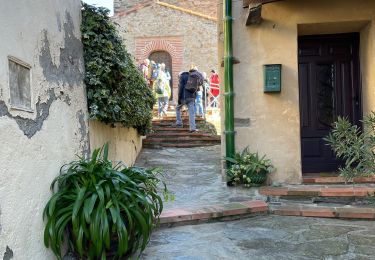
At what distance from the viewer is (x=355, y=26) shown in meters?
5.62

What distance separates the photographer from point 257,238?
12.1 ft

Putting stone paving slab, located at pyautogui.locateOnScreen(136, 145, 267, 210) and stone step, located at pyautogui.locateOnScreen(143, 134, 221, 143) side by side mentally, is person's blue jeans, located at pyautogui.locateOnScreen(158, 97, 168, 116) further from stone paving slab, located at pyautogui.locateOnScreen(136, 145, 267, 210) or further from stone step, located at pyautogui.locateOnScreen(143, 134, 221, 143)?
stone paving slab, located at pyautogui.locateOnScreen(136, 145, 267, 210)

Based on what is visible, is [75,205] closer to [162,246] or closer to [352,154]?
[162,246]

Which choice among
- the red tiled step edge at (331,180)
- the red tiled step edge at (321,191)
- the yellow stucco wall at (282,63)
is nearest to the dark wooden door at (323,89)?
the yellow stucco wall at (282,63)

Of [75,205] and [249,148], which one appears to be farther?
[249,148]

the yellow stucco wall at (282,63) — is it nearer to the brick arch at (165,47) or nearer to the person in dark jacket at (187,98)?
the person in dark jacket at (187,98)

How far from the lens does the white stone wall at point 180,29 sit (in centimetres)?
1880

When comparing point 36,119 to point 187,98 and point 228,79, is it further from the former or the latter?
point 187,98

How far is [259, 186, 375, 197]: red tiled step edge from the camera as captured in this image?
186 inches

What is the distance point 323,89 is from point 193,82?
4.02 m

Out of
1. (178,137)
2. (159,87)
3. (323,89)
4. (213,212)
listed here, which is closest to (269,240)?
(213,212)

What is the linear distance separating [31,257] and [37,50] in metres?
1.40

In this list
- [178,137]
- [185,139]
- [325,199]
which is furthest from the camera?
[178,137]

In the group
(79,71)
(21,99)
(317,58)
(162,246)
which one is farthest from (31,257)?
(317,58)
